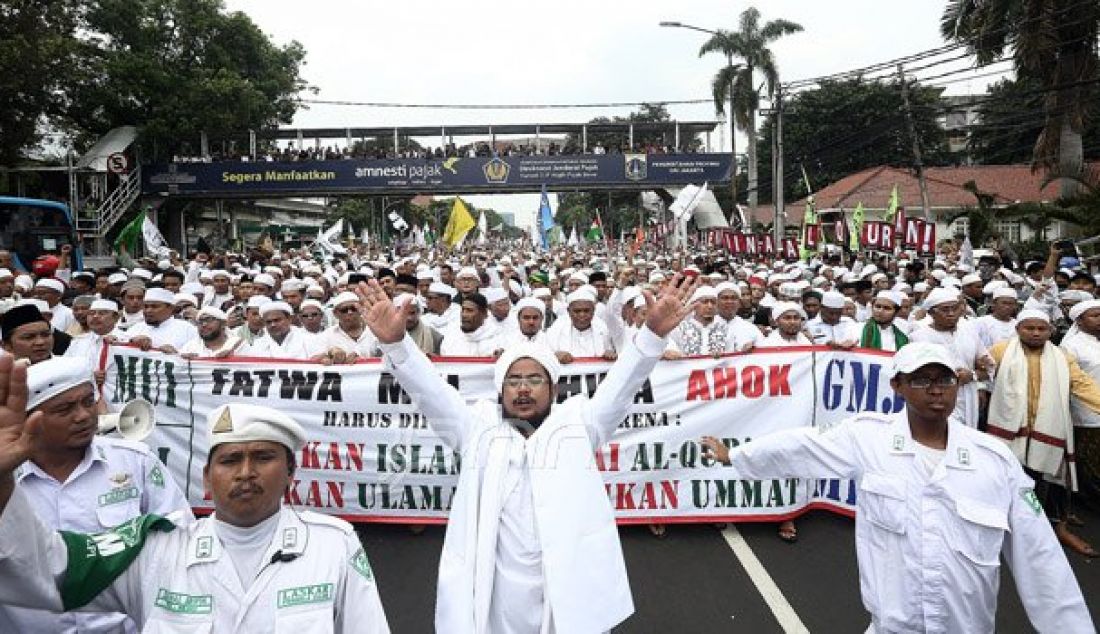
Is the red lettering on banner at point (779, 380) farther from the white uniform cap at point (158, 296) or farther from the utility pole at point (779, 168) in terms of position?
the utility pole at point (779, 168)

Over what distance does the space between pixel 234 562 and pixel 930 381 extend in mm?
2303

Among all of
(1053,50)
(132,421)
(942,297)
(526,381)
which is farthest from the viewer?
(1053,50)

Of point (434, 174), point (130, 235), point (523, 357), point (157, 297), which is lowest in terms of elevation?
point (523, 357)

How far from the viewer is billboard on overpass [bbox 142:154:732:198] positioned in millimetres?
33250

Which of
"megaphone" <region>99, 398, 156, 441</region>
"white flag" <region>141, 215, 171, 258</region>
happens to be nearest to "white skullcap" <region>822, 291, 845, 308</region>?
"megaphone" <region>99, 398, 156, 441</region>

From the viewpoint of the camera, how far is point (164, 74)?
31188 mm

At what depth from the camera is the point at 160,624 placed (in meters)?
1.89

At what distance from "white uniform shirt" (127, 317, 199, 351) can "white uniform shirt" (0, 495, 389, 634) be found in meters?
4.74

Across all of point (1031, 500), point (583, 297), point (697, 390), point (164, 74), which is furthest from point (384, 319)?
point (164, 74)

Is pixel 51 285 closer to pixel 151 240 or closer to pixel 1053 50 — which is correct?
pixel 151 240

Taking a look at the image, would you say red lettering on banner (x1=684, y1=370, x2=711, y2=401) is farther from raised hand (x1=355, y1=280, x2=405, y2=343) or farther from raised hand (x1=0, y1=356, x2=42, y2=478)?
raised hand (x1=0, y1=356, x2=42, y2=478)

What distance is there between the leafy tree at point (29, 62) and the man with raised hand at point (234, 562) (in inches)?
1053

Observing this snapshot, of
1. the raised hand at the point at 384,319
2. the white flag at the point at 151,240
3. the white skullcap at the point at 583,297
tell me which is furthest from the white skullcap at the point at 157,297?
the white flag at the point at 151,240

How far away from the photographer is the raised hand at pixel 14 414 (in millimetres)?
1565
